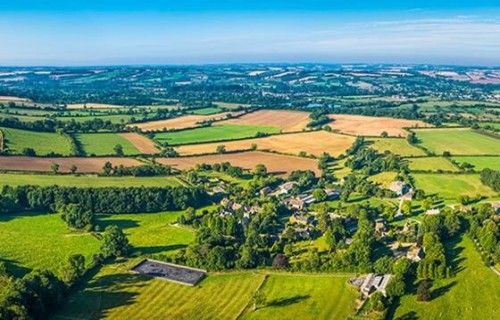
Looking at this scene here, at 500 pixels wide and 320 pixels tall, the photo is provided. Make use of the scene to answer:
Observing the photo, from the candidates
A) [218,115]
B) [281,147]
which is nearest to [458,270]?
[281,147]

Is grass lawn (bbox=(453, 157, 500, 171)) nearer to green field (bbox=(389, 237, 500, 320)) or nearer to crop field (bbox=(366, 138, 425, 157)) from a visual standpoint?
crop field (bbox=(366, 138, 425, 157))

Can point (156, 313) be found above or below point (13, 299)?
below

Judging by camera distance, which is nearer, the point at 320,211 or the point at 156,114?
the point at 320,211

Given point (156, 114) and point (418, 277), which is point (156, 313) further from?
point (156, 114)

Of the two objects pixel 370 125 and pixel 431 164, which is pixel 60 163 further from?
pixel 370 125

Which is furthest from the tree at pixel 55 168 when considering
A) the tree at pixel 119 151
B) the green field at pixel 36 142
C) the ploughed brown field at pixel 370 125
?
the ploughed brown field at pixel 370 125

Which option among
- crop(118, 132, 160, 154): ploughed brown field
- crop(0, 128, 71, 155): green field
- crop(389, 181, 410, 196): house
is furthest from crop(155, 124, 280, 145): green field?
crop(389, 181, 410, 196): house

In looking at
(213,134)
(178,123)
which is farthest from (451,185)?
(178,123)
